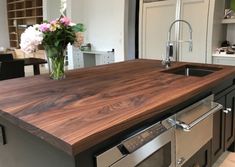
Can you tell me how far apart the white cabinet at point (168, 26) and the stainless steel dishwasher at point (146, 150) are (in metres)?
3.04

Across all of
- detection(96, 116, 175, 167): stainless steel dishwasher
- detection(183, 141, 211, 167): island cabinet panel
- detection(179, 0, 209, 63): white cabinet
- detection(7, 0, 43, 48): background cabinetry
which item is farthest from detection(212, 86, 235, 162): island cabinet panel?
detection(7, 0, 43, 48): background cabinetry

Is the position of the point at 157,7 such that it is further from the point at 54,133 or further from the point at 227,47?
the point at 54,133

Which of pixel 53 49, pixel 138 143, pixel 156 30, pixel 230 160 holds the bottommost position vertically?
pixel 230 160

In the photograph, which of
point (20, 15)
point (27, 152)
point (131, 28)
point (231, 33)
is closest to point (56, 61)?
point (27, 152)

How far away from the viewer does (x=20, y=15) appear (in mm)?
9391

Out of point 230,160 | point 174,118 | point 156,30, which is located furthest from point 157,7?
point 174,118

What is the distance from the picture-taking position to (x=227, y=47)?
405 centimetres

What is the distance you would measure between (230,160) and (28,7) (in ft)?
27.9

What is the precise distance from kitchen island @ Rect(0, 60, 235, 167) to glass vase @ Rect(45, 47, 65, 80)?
0.09m

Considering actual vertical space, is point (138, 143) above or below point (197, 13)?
below

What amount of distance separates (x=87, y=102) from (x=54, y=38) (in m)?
0.73

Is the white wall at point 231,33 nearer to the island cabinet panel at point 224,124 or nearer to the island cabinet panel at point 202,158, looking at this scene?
the island cabinet panel at point 224,124

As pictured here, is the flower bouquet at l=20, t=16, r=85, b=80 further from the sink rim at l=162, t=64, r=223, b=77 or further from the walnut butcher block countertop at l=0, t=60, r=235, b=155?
the sink rim at l=162, t=64, r=223, b=77

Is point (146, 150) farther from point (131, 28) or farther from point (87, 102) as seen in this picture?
point (131, 28)
